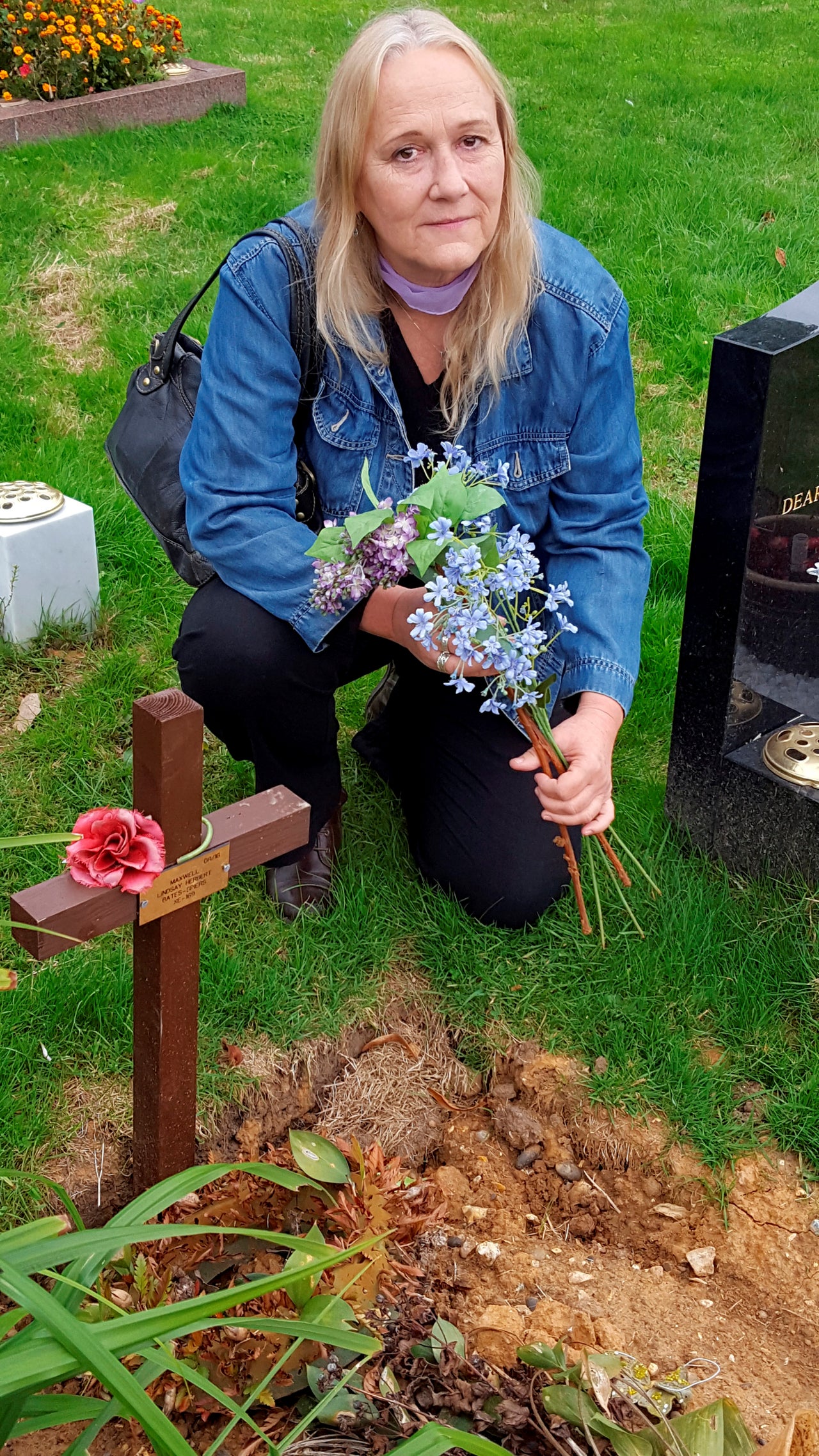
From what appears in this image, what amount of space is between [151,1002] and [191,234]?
4.13m

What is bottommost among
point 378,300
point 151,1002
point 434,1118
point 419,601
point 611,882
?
point 434,1118

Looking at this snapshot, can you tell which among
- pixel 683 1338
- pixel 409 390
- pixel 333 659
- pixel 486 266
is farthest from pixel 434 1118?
pixel 486 266

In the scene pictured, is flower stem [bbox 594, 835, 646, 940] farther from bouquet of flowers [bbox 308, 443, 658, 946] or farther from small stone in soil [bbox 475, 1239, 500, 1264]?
bouquet of flowers [bbox 308, 443, 658, 946]

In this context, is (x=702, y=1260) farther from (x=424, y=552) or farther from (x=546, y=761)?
(x=424, y=552)

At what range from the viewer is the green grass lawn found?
2.32 metres

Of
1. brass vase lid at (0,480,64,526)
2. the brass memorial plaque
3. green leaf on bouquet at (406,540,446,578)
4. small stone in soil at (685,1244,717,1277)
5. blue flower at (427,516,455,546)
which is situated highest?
blue flower at (427,516,455,546)

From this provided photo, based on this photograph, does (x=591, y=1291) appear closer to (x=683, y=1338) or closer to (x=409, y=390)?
(x=683, y=1338)

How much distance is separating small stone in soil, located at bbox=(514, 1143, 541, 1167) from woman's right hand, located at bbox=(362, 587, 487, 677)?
2.67 ft

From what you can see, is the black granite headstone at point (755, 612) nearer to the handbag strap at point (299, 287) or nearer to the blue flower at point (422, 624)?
the handbag strap at point (299, 287)

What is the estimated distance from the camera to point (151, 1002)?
5.92 ft

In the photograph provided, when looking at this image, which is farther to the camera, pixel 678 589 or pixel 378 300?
pixel 678 589

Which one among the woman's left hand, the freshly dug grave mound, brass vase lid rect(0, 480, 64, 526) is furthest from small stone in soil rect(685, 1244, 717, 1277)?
brass vase lid rect(0, 480, 64, 526)

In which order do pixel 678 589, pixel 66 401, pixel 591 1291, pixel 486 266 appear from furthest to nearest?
pixel 66 401
pixel 678 589
pixel 486 266
pixel 591 1291

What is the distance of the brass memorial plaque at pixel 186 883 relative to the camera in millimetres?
1672
